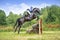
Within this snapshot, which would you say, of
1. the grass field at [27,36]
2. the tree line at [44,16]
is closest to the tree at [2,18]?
the tree line at [44,16]

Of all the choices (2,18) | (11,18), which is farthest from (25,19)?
(2,18)

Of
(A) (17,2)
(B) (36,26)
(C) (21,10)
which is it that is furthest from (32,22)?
(A) (17,2)

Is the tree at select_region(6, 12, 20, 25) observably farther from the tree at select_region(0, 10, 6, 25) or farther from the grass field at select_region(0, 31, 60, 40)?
the grass field at select_region(0, 31, 60, 40)

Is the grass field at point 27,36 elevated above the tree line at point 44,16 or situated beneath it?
situated beneath

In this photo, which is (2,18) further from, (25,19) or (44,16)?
(44,16)

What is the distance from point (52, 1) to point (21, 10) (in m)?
0.50

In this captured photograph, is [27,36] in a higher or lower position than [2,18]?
lower

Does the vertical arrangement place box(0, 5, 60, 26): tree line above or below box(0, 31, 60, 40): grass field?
above

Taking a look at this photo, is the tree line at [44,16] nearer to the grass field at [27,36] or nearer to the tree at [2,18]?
the tree at [2,18]

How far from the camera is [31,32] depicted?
2137 mm

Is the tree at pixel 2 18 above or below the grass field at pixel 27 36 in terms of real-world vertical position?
above

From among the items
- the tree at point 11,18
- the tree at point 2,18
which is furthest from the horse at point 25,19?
the tree at point 2,18

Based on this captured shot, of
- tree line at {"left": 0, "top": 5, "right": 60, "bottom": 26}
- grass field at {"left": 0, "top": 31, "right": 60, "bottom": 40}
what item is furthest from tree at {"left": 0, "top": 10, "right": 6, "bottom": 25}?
grass field at {"left": 0, "top": 31, "right": 60, "bottom": 40}

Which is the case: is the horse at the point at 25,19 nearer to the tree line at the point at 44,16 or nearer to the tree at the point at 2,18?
the tree line at the point at 44,16
